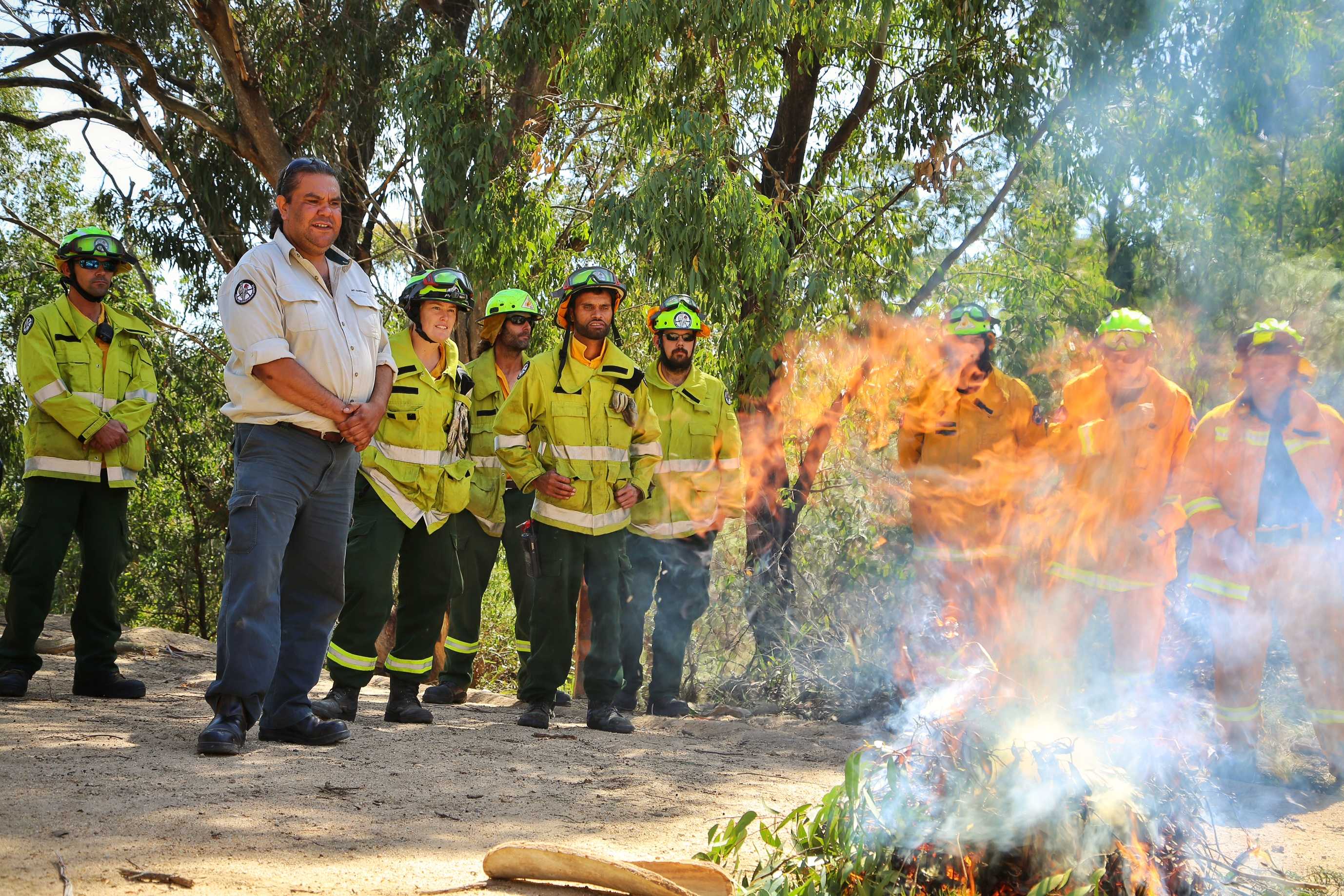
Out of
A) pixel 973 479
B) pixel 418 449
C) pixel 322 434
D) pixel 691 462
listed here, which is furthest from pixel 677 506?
pixel 322 434

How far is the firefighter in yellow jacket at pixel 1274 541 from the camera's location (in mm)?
5551

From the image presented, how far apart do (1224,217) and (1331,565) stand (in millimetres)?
7198

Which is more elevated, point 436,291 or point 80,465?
point 436,291

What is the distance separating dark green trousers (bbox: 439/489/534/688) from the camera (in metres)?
6.81

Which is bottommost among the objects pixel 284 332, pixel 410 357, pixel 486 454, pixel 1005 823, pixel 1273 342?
pixel 1005 823

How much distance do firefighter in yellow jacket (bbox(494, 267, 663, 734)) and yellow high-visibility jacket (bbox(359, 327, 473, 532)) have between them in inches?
10.7

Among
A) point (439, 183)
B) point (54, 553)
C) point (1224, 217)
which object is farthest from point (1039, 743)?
point (1224, 217)

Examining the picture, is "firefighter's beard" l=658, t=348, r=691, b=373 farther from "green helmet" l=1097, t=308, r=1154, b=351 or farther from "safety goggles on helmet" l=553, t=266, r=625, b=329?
"green helmet" l=1097, t=308, r=1154, b=351

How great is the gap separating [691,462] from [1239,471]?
9.85 ft

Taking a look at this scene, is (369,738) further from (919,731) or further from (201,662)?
(201,662)

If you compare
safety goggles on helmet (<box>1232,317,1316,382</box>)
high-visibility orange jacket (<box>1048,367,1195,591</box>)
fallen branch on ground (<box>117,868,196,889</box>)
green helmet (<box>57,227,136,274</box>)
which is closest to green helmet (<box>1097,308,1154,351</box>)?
high-visibility orange jacket (<box>1048,367,1195,591</box>)

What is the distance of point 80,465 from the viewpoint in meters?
5.54

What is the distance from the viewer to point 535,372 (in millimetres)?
5824

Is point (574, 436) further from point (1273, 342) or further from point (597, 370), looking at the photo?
point (1273, 342)
